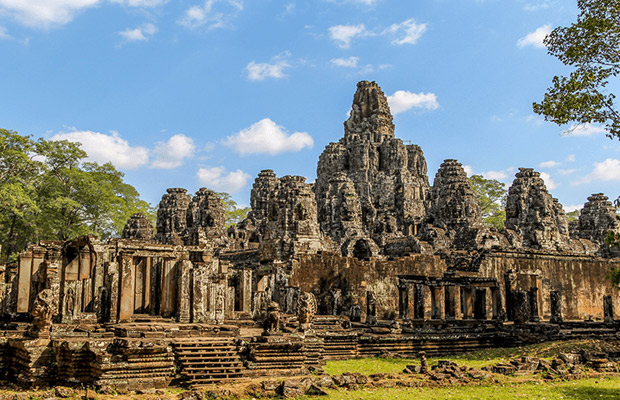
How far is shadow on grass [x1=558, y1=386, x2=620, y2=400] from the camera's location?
43.6 feet

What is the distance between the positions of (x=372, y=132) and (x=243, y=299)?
4978 cm

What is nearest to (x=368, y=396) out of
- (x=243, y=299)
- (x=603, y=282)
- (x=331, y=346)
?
(x=331, y=346)

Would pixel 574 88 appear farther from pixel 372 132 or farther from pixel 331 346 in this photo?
pixel 372 132

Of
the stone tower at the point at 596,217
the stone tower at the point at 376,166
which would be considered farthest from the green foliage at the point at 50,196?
the stone tower at the point at 596,217

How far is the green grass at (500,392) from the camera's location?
13074mm

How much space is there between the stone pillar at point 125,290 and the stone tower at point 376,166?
35.6m

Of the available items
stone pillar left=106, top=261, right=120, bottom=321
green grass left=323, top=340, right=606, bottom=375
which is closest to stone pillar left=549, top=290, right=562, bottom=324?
green grass left=323, top=340, right=606, bottom=375

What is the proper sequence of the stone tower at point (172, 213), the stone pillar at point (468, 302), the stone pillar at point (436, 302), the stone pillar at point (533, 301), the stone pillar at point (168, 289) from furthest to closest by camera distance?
the stone tower at point (172, 213) → the stone pillar at point (468, 302) → the stone pillar at point (533, 301) → the stone pillar at point (436, 302) → the stone pillar at point (168, 289)

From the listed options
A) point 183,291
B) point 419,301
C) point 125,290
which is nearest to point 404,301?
point 419,301

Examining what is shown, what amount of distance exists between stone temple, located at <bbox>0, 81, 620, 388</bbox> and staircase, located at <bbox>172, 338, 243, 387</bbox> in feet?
0.11

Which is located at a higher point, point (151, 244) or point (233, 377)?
point (151, 244)

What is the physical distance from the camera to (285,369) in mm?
15344

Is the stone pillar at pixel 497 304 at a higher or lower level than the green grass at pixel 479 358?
Answer: higher

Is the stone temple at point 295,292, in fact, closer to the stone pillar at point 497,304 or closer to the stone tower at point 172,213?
the stone pillar at point 497,304
